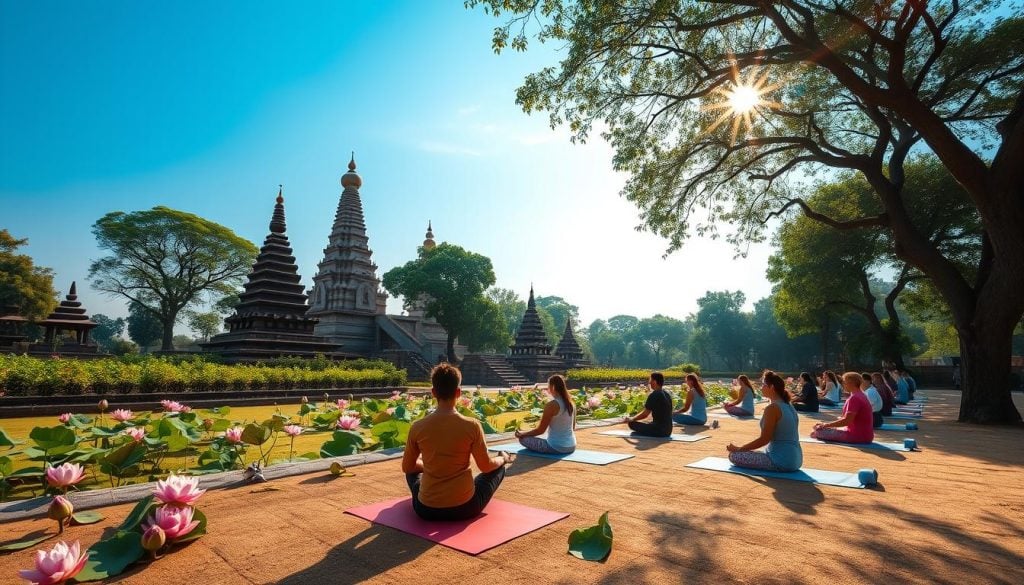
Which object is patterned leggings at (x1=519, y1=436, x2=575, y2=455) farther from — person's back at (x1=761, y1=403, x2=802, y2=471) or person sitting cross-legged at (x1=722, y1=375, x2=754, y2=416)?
person sitting cross-legged at (x1=722, y1=375, x2=754, y2=416)

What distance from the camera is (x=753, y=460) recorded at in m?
Result: 6.30

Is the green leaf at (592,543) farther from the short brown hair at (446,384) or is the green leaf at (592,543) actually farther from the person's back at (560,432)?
the person's back at (560,432)

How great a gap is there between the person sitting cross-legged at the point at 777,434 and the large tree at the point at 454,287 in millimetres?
32697

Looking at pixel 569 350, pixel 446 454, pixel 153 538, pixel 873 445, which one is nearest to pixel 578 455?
pixel 446 454

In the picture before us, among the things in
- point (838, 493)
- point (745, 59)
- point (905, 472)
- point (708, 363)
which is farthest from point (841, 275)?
point (708, 363)

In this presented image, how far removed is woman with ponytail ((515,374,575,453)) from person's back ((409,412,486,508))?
309 cm

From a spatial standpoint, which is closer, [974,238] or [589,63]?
[589,63]

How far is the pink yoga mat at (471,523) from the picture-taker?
3697mm

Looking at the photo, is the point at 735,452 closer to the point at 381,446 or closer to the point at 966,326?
the point at 381,446

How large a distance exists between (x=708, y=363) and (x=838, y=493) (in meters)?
86.0

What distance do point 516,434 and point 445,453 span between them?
140 inches

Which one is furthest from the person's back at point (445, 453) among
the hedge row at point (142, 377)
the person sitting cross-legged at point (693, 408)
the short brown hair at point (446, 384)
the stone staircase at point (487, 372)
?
the stone staircase at point (487, 372)

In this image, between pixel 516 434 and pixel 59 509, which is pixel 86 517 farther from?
pixel 516 434

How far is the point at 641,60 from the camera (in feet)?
42.0
